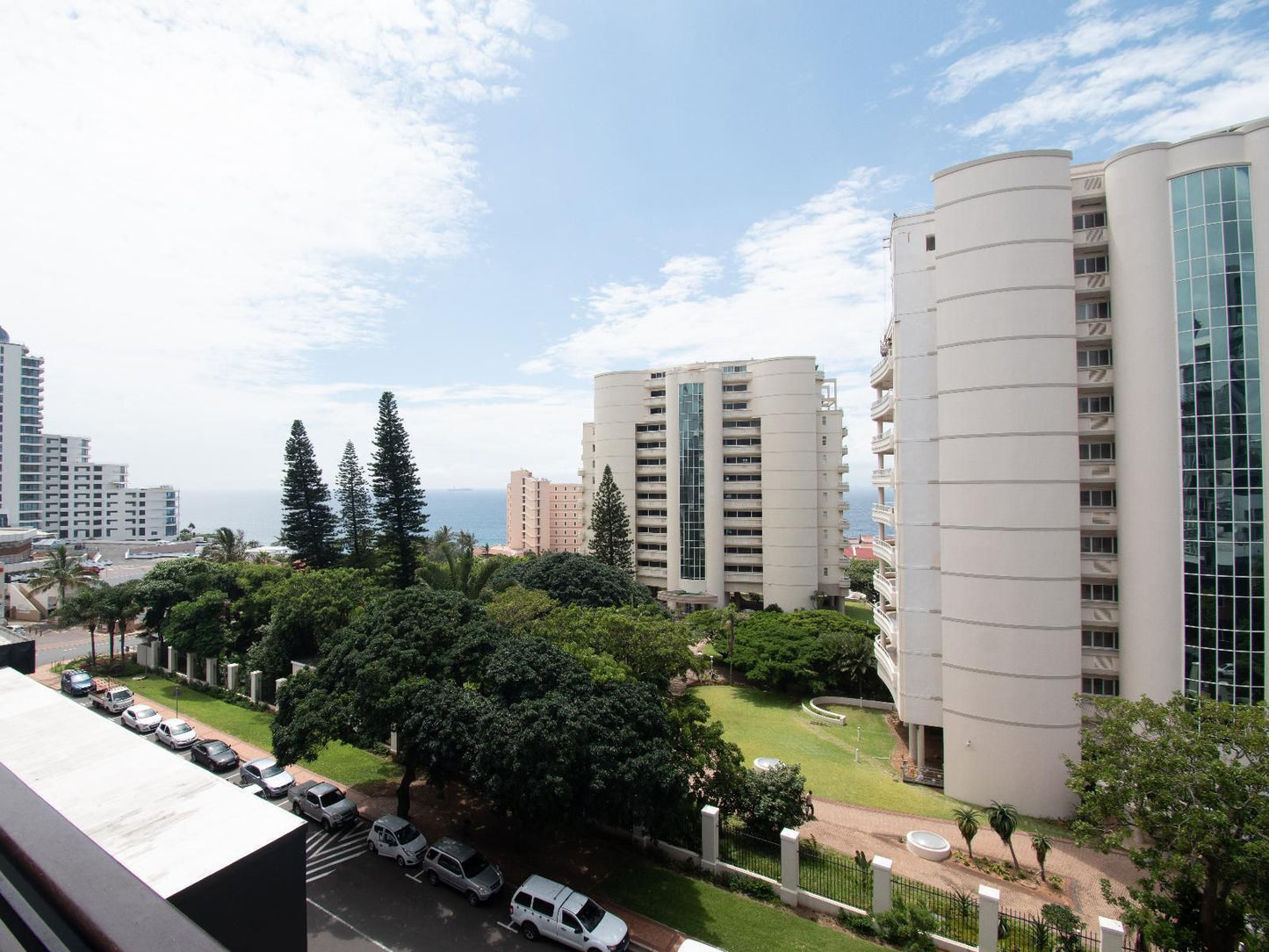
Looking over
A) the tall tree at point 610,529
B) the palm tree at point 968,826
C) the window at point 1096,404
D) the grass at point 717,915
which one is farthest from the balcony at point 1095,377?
the tall tree at point 610,529

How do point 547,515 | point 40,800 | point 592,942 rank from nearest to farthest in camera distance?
point 40,800 → point 592,942 → point 547,515

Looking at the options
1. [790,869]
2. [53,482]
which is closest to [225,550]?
[790,869]

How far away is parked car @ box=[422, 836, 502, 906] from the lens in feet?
39.1

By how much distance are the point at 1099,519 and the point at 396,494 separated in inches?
1050

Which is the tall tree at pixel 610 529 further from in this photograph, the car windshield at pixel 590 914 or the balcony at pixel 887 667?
the car windshield at pixel 590 914

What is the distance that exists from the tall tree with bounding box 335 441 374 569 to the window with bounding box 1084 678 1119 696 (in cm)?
2988

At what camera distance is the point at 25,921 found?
1136 mm

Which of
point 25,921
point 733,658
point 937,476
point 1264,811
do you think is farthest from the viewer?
point 733,658

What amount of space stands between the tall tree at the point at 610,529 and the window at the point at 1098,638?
27.4 meters

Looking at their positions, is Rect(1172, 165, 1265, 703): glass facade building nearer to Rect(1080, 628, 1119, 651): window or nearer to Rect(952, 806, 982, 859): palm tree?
Rect(1080, 628, 1119, 651): window

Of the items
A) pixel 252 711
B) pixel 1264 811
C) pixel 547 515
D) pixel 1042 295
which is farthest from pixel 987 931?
pixel 547 515

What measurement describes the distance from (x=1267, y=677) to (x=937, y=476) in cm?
839

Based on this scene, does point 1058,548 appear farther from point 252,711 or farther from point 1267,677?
point 252,711

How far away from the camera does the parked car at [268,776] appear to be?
1575cm
